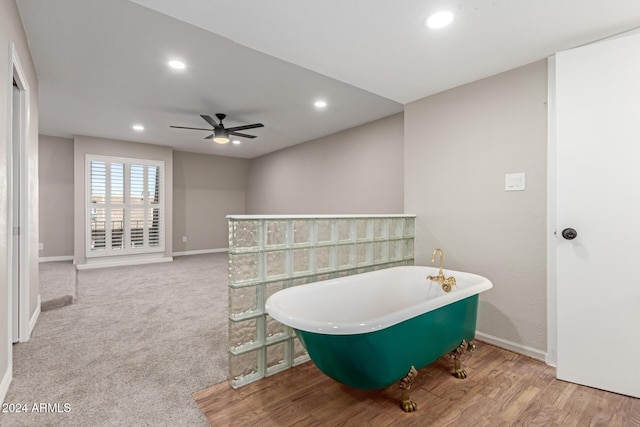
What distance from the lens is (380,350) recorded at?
1.48 m

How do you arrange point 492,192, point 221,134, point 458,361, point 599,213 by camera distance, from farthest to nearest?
point 221,134 < point 492,192 < point 458,361 < point 599,213

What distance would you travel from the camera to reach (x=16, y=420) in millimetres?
1492

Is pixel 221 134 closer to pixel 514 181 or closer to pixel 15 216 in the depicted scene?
pixel 15 216

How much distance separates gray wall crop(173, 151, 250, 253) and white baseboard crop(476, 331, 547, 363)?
587 centimetres

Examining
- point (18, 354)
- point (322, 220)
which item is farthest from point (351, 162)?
point (18, 354)

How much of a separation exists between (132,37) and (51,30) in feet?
1.82

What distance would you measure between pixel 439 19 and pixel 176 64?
2219 mm

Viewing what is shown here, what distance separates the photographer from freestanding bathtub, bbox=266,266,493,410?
143cm

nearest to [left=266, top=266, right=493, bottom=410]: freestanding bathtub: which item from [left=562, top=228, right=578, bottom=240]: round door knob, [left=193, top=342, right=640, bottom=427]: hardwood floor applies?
[left=193, top=342, right=640, bottom=427]: hardwood floor

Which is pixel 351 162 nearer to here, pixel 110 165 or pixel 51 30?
pixel 51 30

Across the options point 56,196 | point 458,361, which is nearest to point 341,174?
point 458,361

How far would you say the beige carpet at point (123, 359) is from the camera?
157 centimetres

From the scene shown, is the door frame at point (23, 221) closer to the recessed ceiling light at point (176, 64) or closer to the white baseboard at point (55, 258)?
the recessed ceiling light at point (176, 64)

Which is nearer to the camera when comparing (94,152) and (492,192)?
(492,192)
